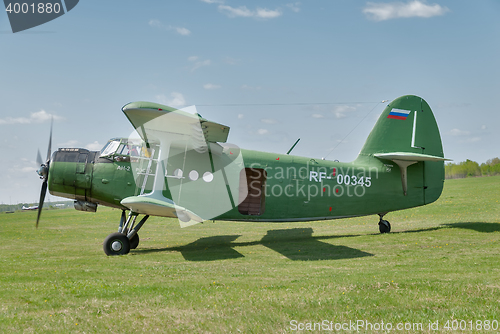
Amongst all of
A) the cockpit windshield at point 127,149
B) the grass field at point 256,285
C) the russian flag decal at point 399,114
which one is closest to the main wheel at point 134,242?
the grass field at point 256,285

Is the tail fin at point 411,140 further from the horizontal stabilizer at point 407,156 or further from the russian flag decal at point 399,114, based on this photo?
the horizontal stabilizer at point 407,156

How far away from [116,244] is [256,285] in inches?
225

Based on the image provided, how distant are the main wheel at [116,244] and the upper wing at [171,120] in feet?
10.3

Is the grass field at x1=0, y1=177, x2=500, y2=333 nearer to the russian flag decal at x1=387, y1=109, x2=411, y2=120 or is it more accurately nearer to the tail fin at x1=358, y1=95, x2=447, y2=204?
the tail fin at x1=358, y1=95, x2=447, y2=204

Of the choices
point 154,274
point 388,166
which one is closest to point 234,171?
point 154,274

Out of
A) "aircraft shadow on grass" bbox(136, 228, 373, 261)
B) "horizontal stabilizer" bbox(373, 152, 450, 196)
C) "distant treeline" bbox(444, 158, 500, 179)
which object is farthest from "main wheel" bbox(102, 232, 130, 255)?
"distant treeline" bbox(444, 158, 500, 179)

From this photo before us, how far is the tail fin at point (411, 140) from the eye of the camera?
13906 mm

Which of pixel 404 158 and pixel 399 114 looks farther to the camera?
pixel 399 114

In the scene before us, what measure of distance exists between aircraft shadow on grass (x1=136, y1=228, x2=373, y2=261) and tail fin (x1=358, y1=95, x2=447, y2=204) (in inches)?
169

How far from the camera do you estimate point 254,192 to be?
12.5 metres

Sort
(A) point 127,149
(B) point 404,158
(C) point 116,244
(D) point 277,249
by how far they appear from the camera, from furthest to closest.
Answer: (B) point 404,158
(D) point 277,249
(A) point 127,149
(C) point 116,244

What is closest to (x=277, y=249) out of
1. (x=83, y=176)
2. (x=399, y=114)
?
(x=83, y=176)

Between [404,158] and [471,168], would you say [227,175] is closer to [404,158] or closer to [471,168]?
[404,158]

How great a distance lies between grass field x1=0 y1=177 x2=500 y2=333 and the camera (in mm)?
4660
